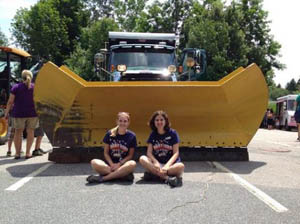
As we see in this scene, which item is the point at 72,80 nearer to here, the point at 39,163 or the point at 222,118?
the point at 39,163

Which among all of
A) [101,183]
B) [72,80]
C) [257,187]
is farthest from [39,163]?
[257,187]

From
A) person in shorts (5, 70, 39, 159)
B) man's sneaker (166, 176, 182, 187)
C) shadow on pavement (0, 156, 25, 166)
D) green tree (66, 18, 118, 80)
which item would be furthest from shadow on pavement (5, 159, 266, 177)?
green tree (66, 18, 118, 80)

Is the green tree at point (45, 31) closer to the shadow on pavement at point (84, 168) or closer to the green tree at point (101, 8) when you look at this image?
the green tree at point (101, 8)

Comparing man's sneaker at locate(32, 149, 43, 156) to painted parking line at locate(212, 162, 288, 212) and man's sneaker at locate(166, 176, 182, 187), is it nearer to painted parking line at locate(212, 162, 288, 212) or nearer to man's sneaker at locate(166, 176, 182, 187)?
man's sneaker at locate(166, 176, 182, 187)

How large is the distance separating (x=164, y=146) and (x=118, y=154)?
0.67m

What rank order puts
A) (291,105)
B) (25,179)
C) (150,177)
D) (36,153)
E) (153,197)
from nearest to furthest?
(153,197)
(150,177)
(25,179)
(36,153)
(291,105)

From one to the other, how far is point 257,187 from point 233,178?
575mm

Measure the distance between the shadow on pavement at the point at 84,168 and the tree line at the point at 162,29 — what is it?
26028mm

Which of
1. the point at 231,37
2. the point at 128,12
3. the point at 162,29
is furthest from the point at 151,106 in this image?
the point at 128,12

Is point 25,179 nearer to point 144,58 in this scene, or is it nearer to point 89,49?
point 144,58

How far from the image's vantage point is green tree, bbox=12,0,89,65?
124 ft

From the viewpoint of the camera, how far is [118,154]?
5578 millimetres

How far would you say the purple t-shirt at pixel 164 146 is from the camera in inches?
219

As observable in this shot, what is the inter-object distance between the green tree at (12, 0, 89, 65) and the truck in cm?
3229
